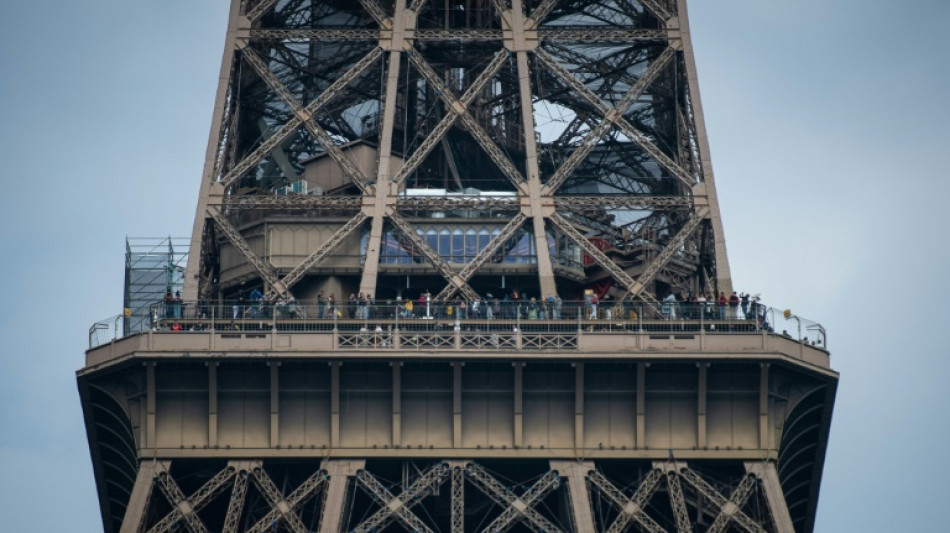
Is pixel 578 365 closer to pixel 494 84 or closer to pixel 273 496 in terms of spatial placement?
pixel 273 496

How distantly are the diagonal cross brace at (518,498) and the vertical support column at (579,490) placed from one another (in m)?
0.34

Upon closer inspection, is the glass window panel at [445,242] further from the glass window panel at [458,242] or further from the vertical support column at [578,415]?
the vertical support column at [578,415]

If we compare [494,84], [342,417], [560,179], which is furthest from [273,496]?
[494,84]

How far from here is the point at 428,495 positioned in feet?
271

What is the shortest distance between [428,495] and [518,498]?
3.51 metres

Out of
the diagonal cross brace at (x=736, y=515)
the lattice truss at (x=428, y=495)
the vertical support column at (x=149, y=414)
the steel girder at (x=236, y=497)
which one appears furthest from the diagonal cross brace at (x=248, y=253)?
the diagonal cross brace at (x=736, y=515)

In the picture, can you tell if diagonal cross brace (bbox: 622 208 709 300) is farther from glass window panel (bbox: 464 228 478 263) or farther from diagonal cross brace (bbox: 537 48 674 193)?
glass window panel (bbox: 464 228 478 263)

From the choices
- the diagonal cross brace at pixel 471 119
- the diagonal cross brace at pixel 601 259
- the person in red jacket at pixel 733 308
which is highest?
the diagonal cross brace at pixel 471 119

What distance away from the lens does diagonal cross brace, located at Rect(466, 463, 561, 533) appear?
263 feet

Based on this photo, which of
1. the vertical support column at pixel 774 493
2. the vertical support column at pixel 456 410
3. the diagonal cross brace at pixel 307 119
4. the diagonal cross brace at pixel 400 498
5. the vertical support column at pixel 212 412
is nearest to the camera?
the vertical support column at pixel 774 493

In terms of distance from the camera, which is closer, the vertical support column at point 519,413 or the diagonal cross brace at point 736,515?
the diagonal cross brace at point 736,515

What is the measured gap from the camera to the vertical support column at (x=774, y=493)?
79312 mm

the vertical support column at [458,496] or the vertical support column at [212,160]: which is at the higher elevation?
the vertical support column at [212,160]

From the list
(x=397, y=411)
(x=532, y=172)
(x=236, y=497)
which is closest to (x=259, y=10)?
(x=532, y=172)
